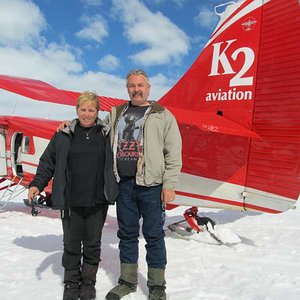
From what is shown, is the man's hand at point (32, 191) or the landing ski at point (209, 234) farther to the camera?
the landing ski at point (209, 234)

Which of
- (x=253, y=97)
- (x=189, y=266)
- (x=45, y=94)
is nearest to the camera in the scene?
(x=189, y=266)

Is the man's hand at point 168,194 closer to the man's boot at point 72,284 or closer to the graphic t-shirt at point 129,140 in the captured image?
the graphic t-shirt at point 129,140

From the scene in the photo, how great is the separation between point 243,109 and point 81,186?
2526 mm

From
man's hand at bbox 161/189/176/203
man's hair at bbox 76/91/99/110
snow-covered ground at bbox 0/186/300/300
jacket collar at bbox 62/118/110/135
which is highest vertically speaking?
man's hair at bbox 76/91/99/110

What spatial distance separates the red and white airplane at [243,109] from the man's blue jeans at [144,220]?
1.11 m

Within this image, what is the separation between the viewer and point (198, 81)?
5.20m

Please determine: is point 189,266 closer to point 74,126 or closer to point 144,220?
point 144,220

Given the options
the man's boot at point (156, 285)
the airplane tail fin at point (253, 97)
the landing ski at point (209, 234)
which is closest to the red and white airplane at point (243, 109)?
the airplane tail fin at point (253, 97)

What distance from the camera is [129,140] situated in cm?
312

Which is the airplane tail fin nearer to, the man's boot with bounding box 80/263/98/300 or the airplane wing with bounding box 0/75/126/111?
the airplane wing with bounding box 0/75/126/111

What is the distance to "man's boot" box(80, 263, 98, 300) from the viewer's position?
3.03m

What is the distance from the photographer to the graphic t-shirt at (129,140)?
121 inches

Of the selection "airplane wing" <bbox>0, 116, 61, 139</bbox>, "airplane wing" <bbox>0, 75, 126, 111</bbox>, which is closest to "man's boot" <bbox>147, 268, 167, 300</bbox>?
"airplane wing" <bbox>0, 75, 126, 111</bbox>

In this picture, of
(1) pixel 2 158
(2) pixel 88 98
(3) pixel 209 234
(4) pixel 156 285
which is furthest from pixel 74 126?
(1) pixel 2 158
